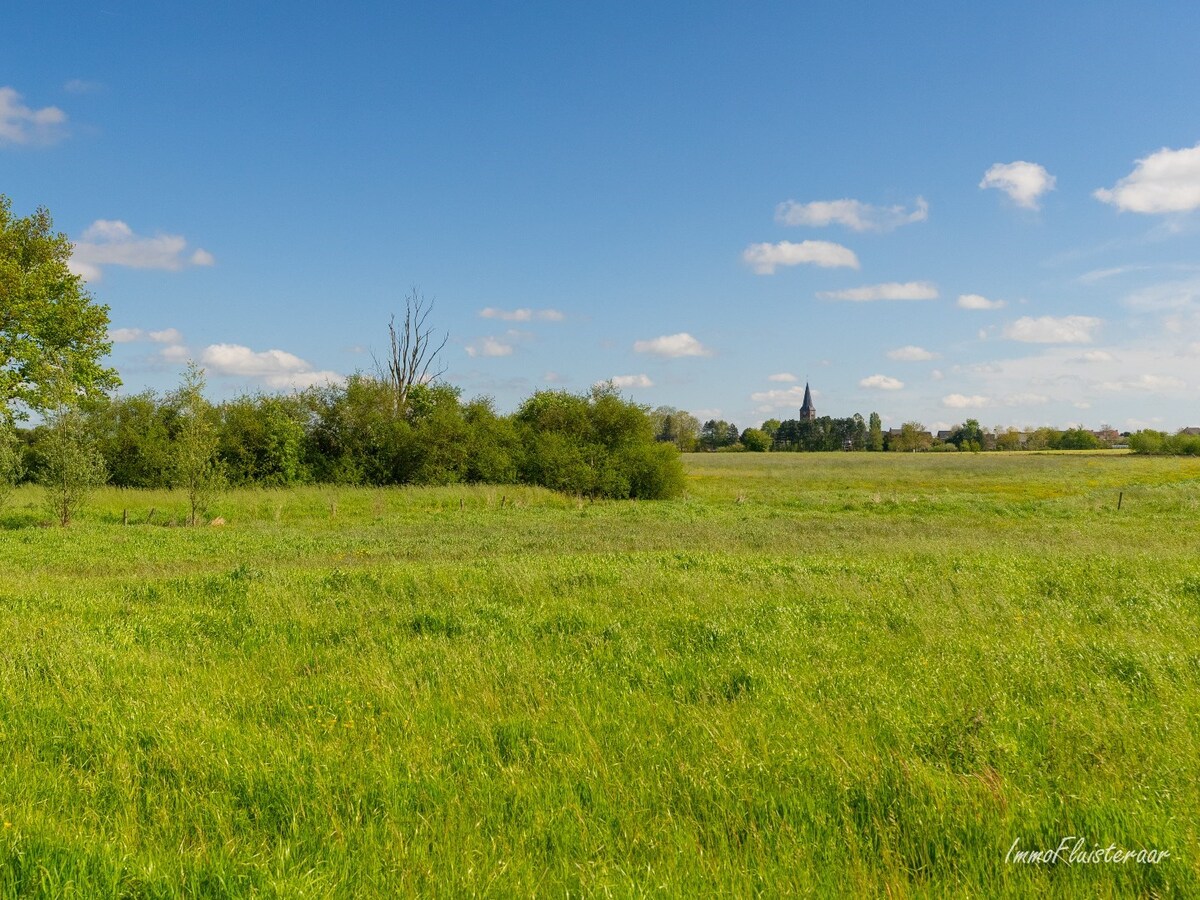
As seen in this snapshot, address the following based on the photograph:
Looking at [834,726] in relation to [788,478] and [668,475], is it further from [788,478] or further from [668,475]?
[788,478]

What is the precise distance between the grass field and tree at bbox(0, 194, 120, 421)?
2641 centimetres

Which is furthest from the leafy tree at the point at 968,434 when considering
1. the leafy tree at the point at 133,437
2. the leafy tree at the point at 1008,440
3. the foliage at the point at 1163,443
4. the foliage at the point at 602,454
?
the leafy tree at the point at 133,437

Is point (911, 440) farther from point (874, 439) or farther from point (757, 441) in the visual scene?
point (757, 441)

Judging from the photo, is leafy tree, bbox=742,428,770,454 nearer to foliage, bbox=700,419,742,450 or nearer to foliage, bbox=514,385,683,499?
foliage, bbox=700,419,742,450

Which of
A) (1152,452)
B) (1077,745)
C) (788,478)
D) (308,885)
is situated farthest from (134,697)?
(1152,452)

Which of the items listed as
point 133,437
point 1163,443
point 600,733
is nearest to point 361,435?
point 133,437

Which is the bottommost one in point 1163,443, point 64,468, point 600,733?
point 600,733

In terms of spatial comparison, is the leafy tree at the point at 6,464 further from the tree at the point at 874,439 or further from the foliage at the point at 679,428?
the tree at the point at 874,439

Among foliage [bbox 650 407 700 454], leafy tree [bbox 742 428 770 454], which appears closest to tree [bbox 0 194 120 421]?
foliage [bbox 650 407 700 454]

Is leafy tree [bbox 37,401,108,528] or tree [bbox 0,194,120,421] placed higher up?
tree [bbox 0,194,120,421]

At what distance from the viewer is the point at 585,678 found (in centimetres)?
670

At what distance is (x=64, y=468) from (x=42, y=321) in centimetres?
1418

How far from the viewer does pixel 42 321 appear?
115 feet

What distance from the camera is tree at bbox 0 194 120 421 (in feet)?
105
